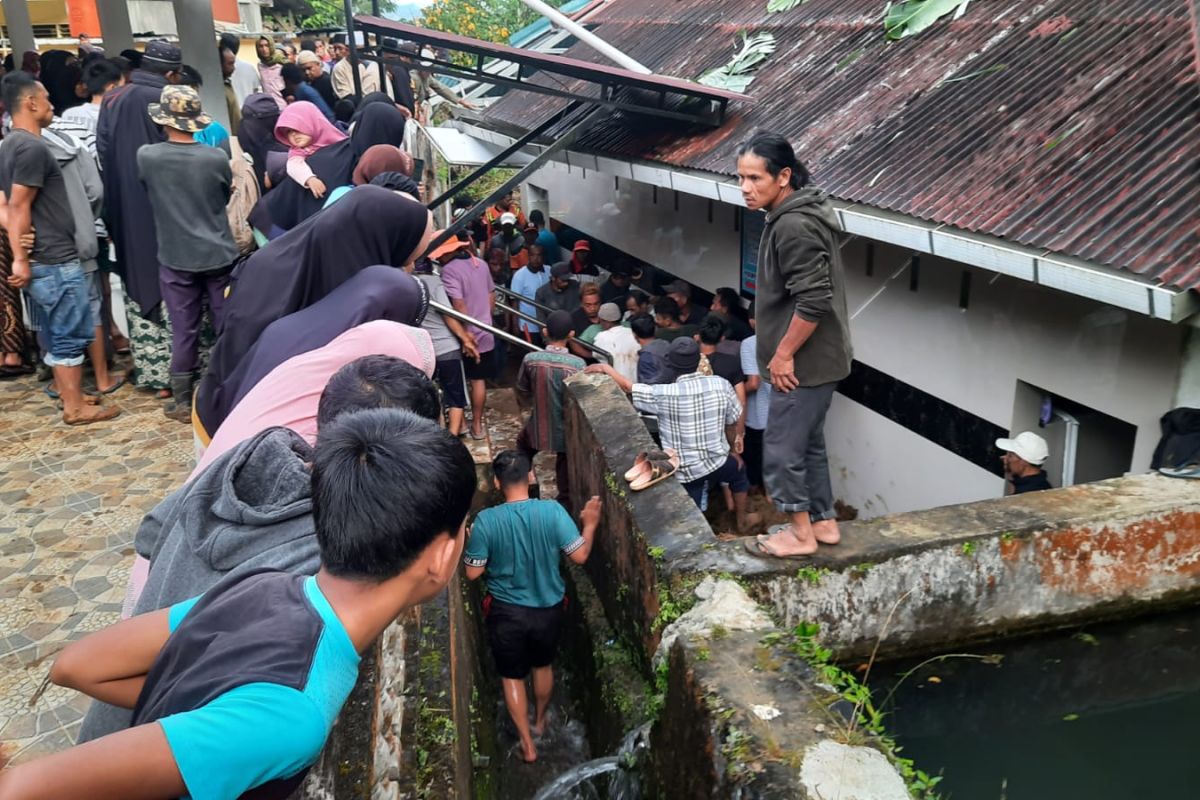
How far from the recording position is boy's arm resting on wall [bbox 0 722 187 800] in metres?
1.31

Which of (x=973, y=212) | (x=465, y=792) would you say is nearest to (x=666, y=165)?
(x=973, y=212)

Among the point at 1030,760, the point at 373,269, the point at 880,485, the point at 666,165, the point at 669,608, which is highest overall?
the point at 373,269

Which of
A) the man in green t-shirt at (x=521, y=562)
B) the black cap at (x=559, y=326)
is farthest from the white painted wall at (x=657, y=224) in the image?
the man in green t-shirt at (x=521, y=562)

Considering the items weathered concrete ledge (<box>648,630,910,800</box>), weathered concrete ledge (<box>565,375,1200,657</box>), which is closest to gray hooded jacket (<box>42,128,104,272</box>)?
weathered concrete ledge (<box>565,375,1200,657</box>)

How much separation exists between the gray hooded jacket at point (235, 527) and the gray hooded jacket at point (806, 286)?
198cm

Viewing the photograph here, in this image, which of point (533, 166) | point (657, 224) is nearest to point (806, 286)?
point (533, 166)

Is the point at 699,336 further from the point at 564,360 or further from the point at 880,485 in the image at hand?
the point at 880,485

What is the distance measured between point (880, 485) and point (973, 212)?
2788 millimetres

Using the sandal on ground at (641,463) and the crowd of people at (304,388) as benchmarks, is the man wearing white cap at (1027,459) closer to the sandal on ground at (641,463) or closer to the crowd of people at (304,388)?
the crowd of people at (304,388)

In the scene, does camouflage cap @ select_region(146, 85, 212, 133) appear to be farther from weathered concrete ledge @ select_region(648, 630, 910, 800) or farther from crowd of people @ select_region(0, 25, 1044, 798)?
weathered concrete ledge @ select_region(648, 630, 910, 800)

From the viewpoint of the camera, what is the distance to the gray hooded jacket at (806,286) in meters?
3.43

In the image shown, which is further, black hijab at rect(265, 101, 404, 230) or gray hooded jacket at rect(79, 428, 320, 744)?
black hijab at rect(265, 101, 404, 230)

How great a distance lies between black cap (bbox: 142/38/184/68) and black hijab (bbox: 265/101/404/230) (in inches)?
48.7

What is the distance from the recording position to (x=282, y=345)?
3.27m
